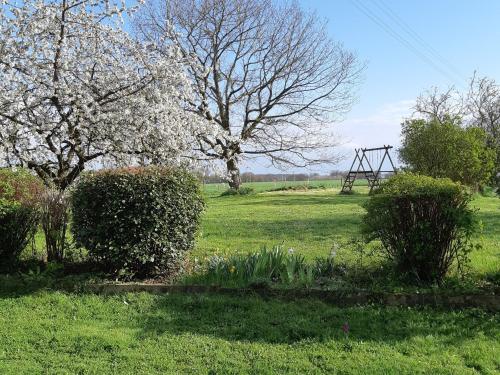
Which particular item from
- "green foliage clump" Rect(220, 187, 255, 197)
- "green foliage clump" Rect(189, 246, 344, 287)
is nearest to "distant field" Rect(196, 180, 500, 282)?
"green foliage clump" Rect(189, 246, 344, 287)

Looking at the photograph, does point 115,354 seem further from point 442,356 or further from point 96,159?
point 96,159

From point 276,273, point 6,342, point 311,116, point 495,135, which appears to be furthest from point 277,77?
point 6,342

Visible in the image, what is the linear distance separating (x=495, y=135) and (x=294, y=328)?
128 feet

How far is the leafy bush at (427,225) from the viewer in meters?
5.51

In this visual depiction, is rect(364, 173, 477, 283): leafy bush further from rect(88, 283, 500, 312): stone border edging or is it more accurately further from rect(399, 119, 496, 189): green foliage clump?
rect(399, 119, 496, 189): green foliage clump

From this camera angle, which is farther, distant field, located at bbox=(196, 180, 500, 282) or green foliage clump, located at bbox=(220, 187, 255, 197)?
green foliage clump, located at bbox=(220, 187, 255, 197)

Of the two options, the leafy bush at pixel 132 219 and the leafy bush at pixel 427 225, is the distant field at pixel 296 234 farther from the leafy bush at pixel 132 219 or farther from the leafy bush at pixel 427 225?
the leafy bush at pixel 132 219

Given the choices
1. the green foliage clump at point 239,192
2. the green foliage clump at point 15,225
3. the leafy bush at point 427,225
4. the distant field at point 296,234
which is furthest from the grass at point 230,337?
the green foliage clump at point 239,192

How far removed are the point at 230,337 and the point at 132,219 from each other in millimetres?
2111

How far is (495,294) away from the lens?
5082 millimetres

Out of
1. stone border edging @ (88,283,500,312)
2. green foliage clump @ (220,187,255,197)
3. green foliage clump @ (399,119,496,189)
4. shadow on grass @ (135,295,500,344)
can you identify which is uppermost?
green foliage clump @ (399,119,496,189)

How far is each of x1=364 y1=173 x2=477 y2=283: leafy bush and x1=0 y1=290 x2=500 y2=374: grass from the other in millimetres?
791

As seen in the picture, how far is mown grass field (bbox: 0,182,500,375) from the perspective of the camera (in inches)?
151

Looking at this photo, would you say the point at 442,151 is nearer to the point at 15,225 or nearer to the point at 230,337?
the point at 15,225
